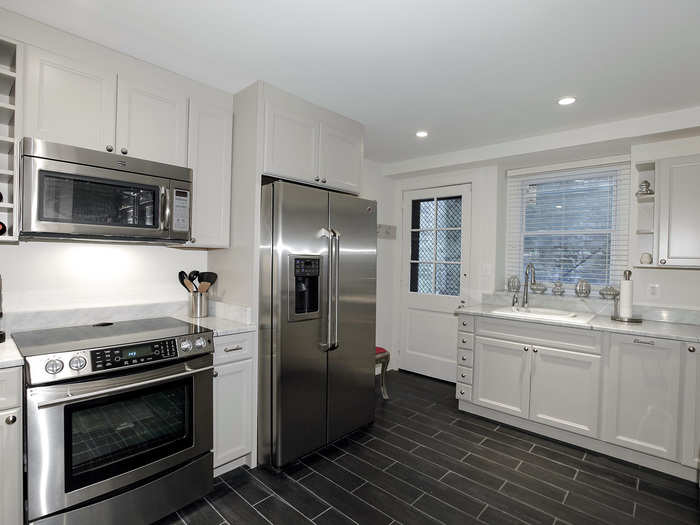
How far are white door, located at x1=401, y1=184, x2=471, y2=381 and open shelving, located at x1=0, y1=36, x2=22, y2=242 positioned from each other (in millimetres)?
3596

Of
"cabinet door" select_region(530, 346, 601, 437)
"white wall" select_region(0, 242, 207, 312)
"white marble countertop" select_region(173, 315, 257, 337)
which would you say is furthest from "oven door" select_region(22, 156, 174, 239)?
"cabinet door" select_region(530, 346, 601, 437)

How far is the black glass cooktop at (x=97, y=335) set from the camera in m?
1.77

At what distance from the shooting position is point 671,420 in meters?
2.46

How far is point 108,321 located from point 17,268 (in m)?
0.57

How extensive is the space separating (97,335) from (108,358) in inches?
12.9

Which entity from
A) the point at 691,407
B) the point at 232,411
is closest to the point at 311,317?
the point at 232,411

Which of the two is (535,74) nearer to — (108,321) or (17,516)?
(108,321)

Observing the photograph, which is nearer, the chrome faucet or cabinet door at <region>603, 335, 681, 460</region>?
cabinet door at <region>603, 335, 681, 460</region>

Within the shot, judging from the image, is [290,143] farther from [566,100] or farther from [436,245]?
[436,245]

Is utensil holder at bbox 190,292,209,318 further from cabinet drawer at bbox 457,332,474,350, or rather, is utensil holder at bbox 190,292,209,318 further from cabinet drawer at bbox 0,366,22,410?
cabinet drawer at bbox 457,332,474,350

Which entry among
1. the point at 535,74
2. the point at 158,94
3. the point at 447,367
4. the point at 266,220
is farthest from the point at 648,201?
the point at 158,94

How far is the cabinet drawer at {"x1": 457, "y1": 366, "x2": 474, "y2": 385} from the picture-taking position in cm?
338

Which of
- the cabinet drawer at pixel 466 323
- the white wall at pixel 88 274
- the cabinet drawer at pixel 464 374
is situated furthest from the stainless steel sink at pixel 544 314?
the white wall at pixel 88 274

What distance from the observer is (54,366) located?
165 centimetres
